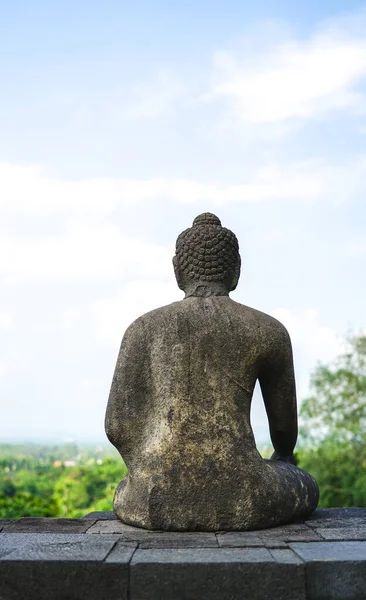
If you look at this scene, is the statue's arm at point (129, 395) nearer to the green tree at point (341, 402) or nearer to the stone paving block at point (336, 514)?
the stone paving block at point (336, 514)

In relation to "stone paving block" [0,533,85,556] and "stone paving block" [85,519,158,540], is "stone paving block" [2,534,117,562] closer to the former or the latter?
"stone paving block" [0,533,85,556]

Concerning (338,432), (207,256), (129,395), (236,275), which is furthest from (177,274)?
(338,432)

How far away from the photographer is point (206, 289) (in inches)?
221

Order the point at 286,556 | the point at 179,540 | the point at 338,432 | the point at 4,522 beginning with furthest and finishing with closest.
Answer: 1. the point at 338,432
2. the point at 4,522
3. the point at 179,540
4. the point at 286,556

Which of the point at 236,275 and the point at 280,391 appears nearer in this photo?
the point at 280,391

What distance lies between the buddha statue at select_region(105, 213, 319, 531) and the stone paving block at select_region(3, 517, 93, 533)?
32 cm

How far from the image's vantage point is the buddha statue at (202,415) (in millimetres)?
5016

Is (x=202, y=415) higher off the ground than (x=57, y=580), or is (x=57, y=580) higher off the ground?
(x=202, y=415)

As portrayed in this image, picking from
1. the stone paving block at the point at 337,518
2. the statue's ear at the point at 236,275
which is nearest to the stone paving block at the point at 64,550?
the stone paving block at the point at 337,518

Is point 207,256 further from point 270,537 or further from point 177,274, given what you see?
point 270,537

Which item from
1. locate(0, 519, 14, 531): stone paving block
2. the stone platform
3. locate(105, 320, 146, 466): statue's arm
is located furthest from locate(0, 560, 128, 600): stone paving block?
locate(105, 320, 146, 466): statue's arm

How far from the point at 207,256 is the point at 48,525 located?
235 cm

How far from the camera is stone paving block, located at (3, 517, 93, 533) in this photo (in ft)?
17.2

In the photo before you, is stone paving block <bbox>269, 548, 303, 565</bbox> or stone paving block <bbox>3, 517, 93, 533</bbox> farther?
stone paving block <bbox>3, 517, 93, 533</bbox>
